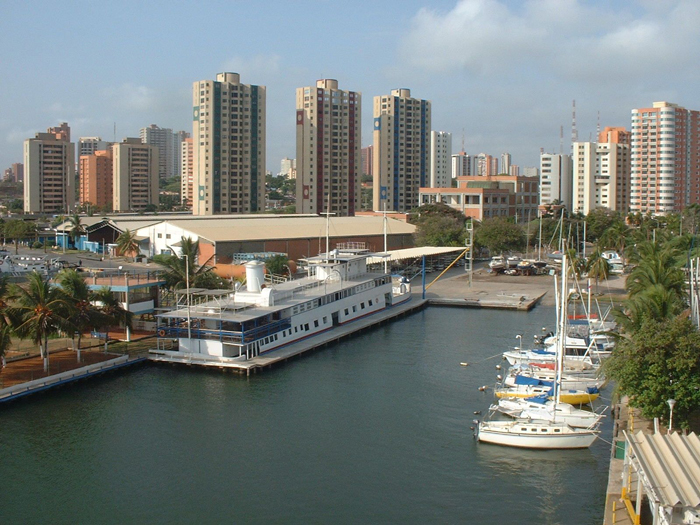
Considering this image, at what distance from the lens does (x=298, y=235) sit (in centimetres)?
5631

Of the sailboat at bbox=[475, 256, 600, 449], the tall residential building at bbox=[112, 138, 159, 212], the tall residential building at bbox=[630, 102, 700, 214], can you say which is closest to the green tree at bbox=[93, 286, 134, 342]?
the sailboat at bbox=[475, 256, 600, 449]

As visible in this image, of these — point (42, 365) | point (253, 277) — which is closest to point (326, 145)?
point (253, 277)

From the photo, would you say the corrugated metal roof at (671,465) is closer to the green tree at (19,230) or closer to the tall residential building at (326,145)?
the green tree at (19,230)

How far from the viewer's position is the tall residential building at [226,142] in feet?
286

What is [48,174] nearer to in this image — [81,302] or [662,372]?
[81,302]

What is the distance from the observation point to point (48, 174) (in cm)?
10450

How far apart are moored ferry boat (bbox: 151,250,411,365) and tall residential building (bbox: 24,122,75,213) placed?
73.8 meters

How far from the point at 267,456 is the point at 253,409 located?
4.00m

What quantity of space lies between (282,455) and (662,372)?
9396 millimetres

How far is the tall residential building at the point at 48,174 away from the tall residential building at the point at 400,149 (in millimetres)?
40754

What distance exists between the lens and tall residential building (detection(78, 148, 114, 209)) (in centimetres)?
12119

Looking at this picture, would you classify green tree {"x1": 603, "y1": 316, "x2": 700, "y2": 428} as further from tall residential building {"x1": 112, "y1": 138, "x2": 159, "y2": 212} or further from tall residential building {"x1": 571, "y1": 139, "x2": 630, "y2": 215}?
tall residential building {"x1": 112, "y1": 138, "x2": 159, "y2": 212}

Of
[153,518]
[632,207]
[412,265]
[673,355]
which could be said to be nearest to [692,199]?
[632,207]

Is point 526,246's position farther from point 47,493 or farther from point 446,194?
point 47,493
